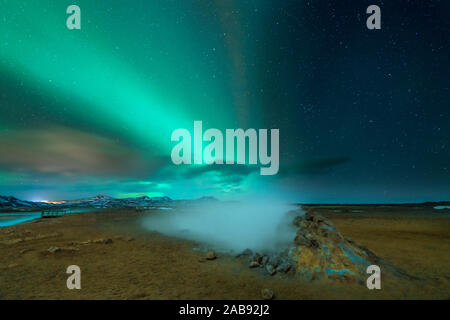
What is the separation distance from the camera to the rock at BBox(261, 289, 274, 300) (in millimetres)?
7408

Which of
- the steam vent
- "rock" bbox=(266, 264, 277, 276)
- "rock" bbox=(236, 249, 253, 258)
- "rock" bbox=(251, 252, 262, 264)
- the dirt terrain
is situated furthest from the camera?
"rock" bbox=(236, 249, 253, 258)

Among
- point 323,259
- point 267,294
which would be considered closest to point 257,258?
point 323,259

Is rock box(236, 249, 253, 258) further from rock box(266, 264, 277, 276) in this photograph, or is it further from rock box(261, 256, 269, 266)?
rock box(266, 264, 277, 276)

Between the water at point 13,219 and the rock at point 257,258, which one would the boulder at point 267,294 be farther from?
the water at point 13,219

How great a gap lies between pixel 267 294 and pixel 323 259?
10.6 ft

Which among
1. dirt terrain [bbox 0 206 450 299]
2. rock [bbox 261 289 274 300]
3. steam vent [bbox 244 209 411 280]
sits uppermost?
steam vent [bbox 244 209 411 280]

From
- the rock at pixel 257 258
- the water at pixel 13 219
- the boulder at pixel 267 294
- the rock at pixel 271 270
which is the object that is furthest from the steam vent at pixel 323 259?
the water at pixel 13 219

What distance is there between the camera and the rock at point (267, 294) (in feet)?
24.3

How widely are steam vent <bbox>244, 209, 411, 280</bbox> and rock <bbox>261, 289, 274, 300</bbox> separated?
1998 millimetres

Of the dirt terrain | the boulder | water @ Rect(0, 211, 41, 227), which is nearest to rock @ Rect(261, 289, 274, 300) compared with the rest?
the boulder

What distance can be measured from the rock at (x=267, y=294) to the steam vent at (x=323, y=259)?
2.00 m

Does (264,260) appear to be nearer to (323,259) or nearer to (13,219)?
(323,259)
